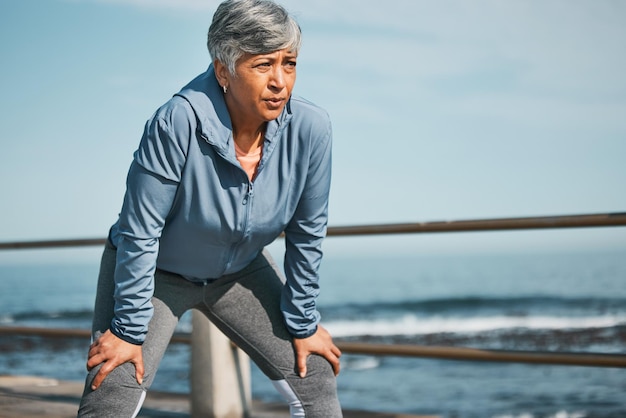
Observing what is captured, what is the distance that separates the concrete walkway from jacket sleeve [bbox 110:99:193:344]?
5.19 feet

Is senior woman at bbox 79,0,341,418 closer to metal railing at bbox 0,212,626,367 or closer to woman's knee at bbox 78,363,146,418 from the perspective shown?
woman's knee at bbox 78,363,146,418

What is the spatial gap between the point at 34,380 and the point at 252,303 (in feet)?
8.92

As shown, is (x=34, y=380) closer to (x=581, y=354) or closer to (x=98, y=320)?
(x=98, y=320)

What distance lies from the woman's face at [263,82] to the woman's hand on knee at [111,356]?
0.60 m

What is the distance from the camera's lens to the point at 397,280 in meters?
40.5

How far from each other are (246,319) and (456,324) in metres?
19.9

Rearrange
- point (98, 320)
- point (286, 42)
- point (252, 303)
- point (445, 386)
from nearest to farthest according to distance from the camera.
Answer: point (286, 42), point (98, 320), point (252, 303), point (445, 386)

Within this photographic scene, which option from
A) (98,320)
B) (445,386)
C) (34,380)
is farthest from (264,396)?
(98,320)

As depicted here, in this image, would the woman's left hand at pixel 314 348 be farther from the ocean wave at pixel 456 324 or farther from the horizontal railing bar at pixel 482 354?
the ocean wave at pixel 456 324

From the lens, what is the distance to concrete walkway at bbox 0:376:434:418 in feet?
10.9

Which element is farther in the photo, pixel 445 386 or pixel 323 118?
pixel 445 386

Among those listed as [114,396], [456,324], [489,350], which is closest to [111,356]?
[114,396]

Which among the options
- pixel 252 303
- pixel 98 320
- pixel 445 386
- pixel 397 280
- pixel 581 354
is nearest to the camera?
pixel 98 320

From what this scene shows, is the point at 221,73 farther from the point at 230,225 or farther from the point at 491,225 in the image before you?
the point at 491,225
